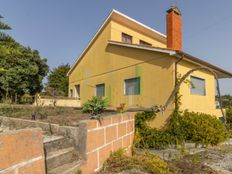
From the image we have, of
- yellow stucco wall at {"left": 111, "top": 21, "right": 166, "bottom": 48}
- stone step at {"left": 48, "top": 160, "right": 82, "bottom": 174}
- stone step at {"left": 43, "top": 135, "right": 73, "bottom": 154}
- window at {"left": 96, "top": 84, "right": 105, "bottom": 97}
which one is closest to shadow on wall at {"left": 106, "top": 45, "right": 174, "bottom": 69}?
yellow stucco wall at {"left": 111, "top": 21, "right": 166, "bottom": 48}

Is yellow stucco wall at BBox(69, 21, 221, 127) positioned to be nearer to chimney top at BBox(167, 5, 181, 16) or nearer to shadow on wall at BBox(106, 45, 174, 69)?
shadow on wall at BBox(106, 45, 174, 69)

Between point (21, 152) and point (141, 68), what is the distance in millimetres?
8428

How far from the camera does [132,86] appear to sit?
425 inches

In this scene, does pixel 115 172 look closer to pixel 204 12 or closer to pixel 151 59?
pixel 151 59

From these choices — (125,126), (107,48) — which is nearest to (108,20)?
(107,48)

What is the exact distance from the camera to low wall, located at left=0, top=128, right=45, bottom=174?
219 centimetres

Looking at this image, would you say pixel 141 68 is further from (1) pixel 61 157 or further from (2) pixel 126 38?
(1) pixel 61 157

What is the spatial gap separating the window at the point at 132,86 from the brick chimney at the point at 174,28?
8.22 ft

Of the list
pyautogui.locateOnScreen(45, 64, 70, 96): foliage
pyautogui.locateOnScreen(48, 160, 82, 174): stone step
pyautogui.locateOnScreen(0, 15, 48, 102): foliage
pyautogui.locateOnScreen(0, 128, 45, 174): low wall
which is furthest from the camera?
pyautogui.locateOnScreen(45, 64, 70, 96): foliage

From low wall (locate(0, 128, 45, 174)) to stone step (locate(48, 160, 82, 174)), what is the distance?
1.37 ft

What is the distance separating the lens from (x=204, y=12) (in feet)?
36.6

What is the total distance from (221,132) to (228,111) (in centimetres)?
541

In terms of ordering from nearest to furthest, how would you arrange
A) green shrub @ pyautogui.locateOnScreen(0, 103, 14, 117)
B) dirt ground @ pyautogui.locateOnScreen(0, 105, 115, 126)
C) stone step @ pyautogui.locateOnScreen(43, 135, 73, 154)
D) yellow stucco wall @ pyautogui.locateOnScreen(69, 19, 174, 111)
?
stone step @ pyautogui.locateOnScreen(43, 135, 73, 154), dirt ground @ pyautogui.locateOnScreen(0, 105, 115, 126), green shrub @ pyautogui.locateOnScreen(0, 103, 14, 117), yellow stucco wall @ pyautogui.locateOnScreen(69, 19, 174, 111)

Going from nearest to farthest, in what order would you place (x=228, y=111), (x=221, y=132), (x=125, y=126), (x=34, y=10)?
(x=125, y=126), (x=221, y=132), (x=34, y=10), (x=228, y=111)
